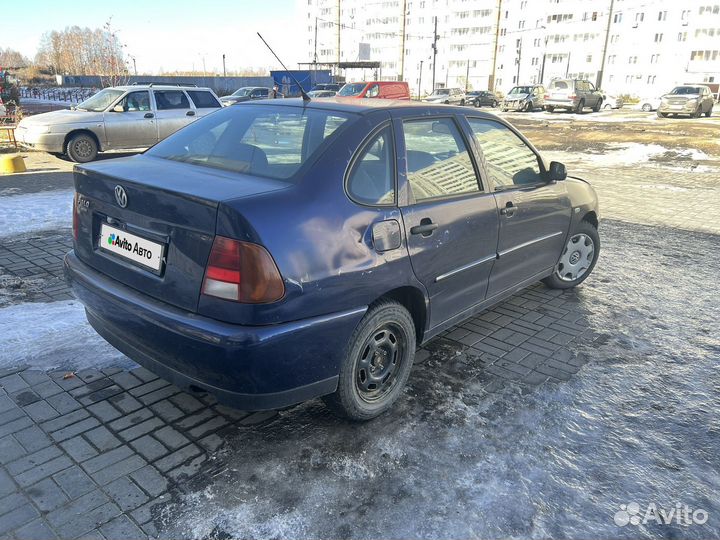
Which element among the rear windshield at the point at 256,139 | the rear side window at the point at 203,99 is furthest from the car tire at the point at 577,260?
the rear side window at the point at 203,99

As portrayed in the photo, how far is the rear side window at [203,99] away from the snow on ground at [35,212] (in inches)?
201

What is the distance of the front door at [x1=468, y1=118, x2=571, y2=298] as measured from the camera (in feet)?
12.6

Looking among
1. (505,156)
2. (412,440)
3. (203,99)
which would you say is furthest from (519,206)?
(203,99)

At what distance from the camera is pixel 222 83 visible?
5294 centimetres

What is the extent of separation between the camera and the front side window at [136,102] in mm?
12188

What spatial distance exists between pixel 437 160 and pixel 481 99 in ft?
136

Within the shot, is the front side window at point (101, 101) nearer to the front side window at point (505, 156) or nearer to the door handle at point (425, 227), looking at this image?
the front side window at point (505, 156)

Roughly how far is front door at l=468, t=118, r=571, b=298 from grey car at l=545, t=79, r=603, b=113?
31.3m

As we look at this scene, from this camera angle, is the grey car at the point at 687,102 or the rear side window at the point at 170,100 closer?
the rear side window at the point at 170,100

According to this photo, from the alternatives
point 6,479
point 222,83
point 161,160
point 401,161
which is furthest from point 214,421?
point 222,83

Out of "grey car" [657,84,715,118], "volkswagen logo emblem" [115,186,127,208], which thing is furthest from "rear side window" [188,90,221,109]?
"grey car" [657,84,715,118]

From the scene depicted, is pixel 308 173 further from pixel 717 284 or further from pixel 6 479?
pixel 717 284

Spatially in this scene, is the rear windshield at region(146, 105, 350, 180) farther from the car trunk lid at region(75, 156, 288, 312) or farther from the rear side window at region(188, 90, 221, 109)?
the rear side window at region(188, 90, 221, 109)

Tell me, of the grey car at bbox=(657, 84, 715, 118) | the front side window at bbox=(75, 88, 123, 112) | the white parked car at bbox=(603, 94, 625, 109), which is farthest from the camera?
the white parked car at bbox=(603, 94, 625, 109)
